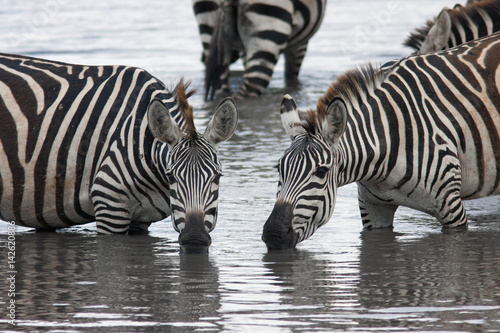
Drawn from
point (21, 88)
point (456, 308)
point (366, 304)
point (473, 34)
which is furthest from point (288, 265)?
point (473, 34)

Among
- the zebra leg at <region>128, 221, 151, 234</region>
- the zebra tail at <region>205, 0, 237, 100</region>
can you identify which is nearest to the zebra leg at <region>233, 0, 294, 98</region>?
the zebra tail at <region>205, 0, 237, 100</region>

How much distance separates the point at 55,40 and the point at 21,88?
15.3m

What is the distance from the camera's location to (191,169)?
20.9 ft

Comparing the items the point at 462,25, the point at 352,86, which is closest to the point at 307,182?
the point at 352,86

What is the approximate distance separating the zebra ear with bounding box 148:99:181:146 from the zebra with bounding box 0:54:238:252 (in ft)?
0.11

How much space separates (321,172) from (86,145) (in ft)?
6.70

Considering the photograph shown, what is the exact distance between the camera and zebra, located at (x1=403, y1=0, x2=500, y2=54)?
9.41m

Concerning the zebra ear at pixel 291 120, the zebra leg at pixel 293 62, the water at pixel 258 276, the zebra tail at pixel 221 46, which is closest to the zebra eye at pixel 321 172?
the zebra ear at pixel 291 120

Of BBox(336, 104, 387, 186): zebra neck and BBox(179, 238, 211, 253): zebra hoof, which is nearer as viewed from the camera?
BBox(179, 238, 211, 253): zebra hoof

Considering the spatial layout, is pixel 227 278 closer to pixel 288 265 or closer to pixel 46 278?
pixel 288 265

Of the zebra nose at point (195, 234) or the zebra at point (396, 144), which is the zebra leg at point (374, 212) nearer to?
the zebra at point (396, 144)

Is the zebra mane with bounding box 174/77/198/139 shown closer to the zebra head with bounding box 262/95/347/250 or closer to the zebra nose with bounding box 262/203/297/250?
the zebra head with bounding box 262/95/347/250

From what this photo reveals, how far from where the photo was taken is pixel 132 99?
725cm

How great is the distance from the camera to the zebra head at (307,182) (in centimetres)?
638
